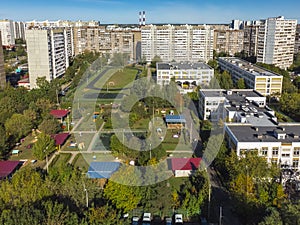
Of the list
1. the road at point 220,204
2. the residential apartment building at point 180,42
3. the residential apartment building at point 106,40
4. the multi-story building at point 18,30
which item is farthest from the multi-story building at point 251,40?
the multi-story building at point 18,30

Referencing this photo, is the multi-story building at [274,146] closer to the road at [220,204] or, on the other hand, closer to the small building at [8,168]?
the road at [220,204]

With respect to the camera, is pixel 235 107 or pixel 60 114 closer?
pixel 235 107

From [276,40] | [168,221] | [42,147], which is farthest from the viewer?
[276,40]

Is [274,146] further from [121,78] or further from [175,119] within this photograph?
[121,78]

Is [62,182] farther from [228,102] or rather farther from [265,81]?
[265,81]

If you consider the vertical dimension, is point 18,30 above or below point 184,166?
above

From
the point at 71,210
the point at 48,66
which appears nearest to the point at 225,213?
the point at 71,210

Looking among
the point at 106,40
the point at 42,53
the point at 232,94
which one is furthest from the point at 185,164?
the point at 106,40
